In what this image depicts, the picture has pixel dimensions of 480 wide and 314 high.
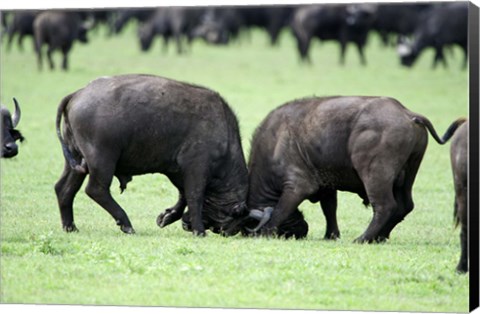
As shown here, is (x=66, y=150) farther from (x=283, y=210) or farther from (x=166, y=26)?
(x=166, y=26)

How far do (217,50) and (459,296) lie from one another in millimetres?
25506

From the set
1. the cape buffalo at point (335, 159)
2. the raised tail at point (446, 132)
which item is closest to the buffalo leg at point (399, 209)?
the cape buffalo at point (335, 159)

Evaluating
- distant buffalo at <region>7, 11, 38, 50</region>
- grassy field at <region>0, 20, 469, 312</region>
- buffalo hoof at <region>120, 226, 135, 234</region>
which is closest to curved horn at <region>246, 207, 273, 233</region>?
grassy field at <region>0, 20, 469, 312</region>

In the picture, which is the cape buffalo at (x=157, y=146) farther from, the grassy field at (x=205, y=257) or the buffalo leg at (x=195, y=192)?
the grassy field at (x=205, y=257)

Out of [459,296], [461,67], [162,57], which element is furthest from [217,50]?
[459,296]

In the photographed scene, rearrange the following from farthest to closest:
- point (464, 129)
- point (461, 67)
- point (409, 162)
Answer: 1. point (461, 67)
2. point (409, 162)
3. point (464, 129)

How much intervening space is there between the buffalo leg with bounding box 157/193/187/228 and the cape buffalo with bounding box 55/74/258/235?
0.01 m

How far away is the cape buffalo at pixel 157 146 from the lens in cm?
1205

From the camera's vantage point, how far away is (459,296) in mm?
10180

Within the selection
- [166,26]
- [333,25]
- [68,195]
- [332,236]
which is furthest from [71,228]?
[166,26]

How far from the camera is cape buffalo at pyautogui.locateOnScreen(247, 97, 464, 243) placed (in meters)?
11.9

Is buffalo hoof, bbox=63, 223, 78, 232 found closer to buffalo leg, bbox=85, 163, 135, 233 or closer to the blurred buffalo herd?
buffalo leg, bbox=85, 163, 135, 233

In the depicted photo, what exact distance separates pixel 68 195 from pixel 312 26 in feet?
59.4

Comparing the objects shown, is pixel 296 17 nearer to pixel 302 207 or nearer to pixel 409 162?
pixel 302 207
